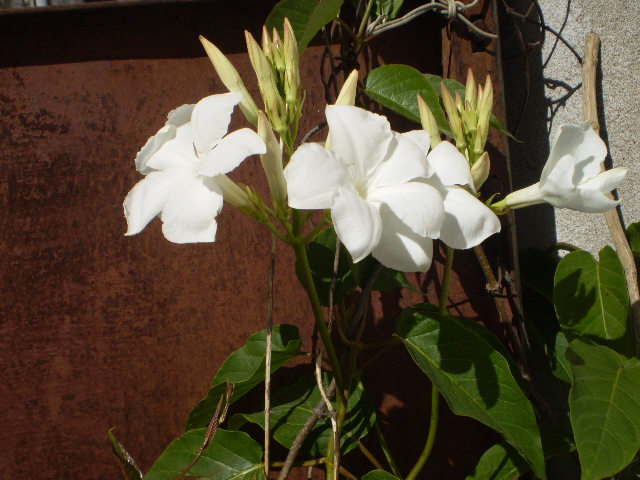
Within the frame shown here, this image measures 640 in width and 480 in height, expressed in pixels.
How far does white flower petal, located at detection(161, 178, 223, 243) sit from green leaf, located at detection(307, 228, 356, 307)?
17.9 inches

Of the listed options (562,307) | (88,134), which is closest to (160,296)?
(88,134)

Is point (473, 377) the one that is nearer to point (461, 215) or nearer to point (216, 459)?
point (461, 215)

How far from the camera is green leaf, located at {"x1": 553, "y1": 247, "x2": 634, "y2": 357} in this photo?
938 millimetres

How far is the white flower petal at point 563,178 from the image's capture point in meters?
0.68

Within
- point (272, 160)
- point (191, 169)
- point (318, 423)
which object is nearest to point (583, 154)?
point (272, 160)

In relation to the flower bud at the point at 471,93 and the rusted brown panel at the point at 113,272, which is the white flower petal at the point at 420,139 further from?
the rusted brown panel at the point at 113,272

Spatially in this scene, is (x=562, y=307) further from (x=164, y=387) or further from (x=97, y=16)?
(x=97, y=16)

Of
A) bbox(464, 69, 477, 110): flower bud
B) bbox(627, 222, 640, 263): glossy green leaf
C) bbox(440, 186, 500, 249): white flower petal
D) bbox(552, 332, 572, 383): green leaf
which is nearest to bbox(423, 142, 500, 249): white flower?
bbox(440, 186, 500, 249): white flower petal

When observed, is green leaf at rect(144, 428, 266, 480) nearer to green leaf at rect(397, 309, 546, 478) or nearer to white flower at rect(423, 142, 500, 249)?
green leaf at rect(397, 309, 546, 478)

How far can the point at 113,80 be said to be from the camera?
1164 mm

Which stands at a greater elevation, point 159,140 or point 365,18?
point 365,18

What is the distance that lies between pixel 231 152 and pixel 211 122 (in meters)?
0.07

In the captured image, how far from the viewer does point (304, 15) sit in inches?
36.7

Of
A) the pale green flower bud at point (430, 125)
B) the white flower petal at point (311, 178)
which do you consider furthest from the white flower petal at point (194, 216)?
the pale green flower bud at point (430, 125)
